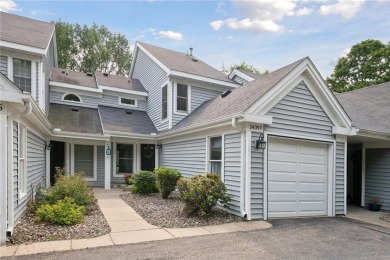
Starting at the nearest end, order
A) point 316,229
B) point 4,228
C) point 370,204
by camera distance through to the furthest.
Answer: point 4,228, point 316,229, point 370,204

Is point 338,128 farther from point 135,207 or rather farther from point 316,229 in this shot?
point 135,207

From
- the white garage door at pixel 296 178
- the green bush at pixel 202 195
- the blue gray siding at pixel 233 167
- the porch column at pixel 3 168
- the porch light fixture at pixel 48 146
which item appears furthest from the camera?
the porch light fixture at pixel 48 146

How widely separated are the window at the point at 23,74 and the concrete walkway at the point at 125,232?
538 cm

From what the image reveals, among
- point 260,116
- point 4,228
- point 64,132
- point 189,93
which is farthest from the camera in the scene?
point 189,93

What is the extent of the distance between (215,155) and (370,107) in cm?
768

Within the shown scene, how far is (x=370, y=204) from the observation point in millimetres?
9734

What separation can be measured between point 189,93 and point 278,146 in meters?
6.24

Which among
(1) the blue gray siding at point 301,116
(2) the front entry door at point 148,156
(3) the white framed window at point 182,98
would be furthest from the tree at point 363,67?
(2) the front entry door at point 148,156

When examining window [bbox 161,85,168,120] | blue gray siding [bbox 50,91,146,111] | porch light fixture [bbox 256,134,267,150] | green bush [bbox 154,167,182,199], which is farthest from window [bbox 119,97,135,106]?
porch light fixture [bbox 256,134,267,150]

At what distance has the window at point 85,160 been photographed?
12.6 meters

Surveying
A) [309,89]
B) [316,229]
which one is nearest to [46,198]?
[316,229]

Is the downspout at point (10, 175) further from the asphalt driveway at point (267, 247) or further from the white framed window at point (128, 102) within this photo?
the white framed window at point (128, 102)

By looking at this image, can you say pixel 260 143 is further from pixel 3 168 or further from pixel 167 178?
pixel 3 168

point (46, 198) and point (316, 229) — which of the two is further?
point (46, 198)
